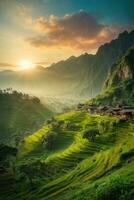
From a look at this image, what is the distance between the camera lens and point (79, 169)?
4879 inches

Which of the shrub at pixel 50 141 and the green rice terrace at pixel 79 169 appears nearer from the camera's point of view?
the green rice terrace at pixel 79 169

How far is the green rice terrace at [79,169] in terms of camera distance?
87.0 meters

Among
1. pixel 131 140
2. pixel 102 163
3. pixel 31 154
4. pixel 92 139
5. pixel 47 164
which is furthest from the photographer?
pixel 31 154

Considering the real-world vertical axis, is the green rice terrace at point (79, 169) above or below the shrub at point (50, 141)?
below

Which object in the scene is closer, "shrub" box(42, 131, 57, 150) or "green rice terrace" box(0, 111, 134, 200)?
"green rice terrace" box(0, 111, 134, 200)

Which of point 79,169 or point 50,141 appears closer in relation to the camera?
point 79,169

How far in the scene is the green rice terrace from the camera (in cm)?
8699

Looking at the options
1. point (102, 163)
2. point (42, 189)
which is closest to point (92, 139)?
point (102, 163)

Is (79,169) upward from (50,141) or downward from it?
downward

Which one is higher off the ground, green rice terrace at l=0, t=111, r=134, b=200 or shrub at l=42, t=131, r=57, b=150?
shrub at l=42, t=131, r=57, b=150

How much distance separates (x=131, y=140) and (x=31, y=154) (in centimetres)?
6244

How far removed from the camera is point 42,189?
374 ft

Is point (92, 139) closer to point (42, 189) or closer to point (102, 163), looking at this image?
point (102, 163)

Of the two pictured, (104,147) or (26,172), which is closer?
(26,172)
